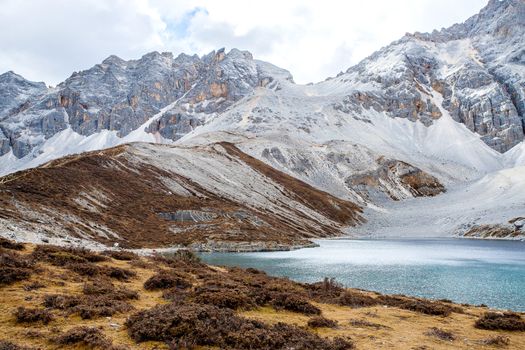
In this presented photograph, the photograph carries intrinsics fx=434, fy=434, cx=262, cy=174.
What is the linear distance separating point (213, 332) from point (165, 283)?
9999mm

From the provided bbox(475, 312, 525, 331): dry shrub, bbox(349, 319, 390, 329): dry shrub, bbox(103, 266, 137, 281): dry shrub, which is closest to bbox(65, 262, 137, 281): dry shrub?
bbox(103, 266, 137, 281): dry shrub

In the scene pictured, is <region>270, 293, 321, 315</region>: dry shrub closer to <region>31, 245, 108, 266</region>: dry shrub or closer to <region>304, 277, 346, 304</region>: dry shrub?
<region>304, 277, 346, 304</region>: dry shrub

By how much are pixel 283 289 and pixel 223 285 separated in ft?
12.7

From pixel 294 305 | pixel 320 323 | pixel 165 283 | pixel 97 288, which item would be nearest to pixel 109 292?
pixel 97 288

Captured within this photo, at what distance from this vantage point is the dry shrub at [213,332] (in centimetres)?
1334

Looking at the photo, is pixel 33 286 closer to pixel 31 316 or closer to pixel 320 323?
pixel 31 316

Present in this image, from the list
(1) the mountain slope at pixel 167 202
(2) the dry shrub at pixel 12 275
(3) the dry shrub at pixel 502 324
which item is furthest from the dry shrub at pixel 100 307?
(1) the mountain slope at pixel 167 202

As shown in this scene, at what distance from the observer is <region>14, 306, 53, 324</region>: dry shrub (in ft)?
47.2

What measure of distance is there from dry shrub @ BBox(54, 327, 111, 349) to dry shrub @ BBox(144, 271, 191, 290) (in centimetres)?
928

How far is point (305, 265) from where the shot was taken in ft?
202

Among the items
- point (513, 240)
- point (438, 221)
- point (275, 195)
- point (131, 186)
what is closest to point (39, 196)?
point (131, 186)

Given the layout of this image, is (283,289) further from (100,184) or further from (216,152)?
(216,152)

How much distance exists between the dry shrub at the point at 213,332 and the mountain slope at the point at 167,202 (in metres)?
42.5

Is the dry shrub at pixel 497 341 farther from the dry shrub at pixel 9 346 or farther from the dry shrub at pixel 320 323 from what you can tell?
the dry shrub at pixel 9 346
